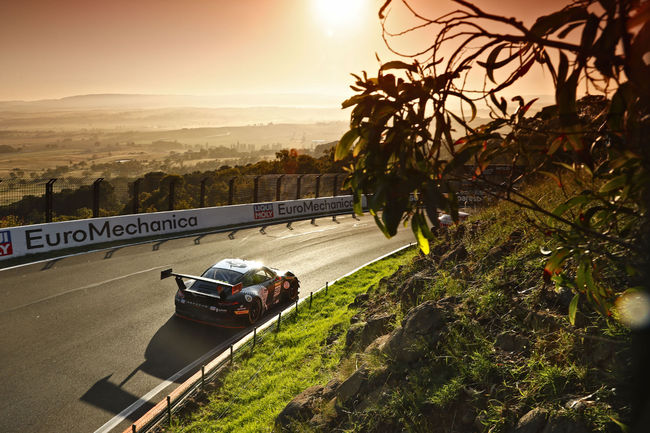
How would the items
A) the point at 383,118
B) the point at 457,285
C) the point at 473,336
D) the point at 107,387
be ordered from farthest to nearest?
the point at 107,387
the point at 457,285
the point at 473,336
the point at 383,118

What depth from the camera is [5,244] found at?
15.9 meters

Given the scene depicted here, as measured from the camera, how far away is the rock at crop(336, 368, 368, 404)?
→ 522cm

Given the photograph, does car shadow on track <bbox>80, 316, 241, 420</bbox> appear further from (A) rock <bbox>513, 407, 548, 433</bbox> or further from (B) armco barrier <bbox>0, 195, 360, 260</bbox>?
A: (B) armco barrier <bbox>0, 195, 360, 260</bbox>

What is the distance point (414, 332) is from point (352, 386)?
974 millimetres

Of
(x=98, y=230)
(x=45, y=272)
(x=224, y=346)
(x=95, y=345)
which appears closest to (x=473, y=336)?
(x=224, y=346)

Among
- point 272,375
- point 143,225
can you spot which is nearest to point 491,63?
point 272,375

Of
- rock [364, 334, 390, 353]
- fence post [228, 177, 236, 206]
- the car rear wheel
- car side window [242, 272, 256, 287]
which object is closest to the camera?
rock [364, 334, 390, 353]

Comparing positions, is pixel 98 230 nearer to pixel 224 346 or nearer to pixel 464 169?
pixel 224 346

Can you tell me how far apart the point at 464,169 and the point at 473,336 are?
3.38 meters

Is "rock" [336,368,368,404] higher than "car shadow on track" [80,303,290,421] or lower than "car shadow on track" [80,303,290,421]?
higher

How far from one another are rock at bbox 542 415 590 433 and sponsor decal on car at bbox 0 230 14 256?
59.0 feet

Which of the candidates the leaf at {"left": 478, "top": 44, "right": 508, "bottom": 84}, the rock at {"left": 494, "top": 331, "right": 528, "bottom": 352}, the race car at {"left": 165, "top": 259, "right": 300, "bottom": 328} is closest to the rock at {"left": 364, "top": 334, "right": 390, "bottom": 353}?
the rock at {"left": 494, "top": 331, "right": 528, "bottom": 352}

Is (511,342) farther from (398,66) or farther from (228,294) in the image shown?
(228,294)

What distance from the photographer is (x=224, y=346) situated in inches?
385
